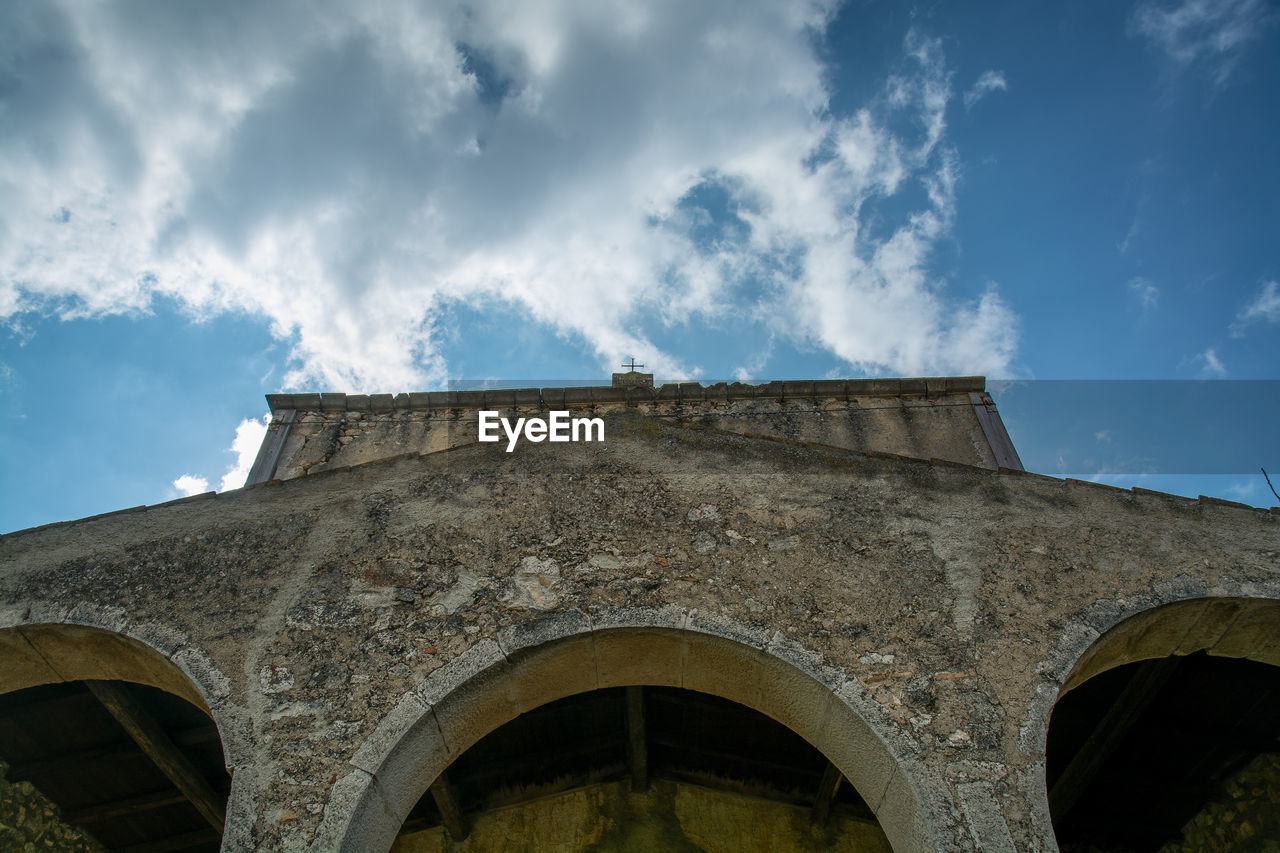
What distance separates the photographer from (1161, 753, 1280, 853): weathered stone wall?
17.3ft

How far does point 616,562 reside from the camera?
3.86 meters

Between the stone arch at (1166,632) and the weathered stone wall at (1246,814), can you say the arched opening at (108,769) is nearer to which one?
the stone arch at (1166,632)

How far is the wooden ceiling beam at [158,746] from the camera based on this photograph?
176 inches

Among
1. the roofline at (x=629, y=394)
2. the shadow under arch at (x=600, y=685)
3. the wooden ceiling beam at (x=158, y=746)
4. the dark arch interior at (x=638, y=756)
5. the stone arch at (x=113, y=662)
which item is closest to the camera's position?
the shadow under arch at (x=600, y=685)

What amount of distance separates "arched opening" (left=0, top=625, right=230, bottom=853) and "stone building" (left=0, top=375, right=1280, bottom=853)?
2 cm

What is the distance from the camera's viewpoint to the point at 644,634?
11.7 feet

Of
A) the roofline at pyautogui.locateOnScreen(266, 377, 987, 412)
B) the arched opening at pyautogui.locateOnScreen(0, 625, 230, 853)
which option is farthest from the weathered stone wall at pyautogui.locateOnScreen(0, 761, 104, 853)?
the roofline at pyautogui.locateOnScreen(266, 377, 987, 412)

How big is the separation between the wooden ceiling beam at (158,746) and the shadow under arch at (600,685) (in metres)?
2.52

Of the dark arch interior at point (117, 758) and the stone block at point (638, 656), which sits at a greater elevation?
the dark arch interior at point (117, 758)

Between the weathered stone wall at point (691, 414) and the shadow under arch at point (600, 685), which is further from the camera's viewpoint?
the weathered stone wall at point (691, 414)

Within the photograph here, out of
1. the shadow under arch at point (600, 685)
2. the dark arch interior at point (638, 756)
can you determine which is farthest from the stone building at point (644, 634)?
the dark arch interior at point (638, 756)

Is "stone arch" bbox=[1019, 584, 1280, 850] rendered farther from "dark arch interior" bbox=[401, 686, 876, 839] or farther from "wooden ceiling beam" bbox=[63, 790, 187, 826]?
"wooden ceiling beam" bbox=[63, 790, 187, 826]

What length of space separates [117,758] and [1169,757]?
25.9 ft

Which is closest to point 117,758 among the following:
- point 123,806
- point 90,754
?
point 90,754
